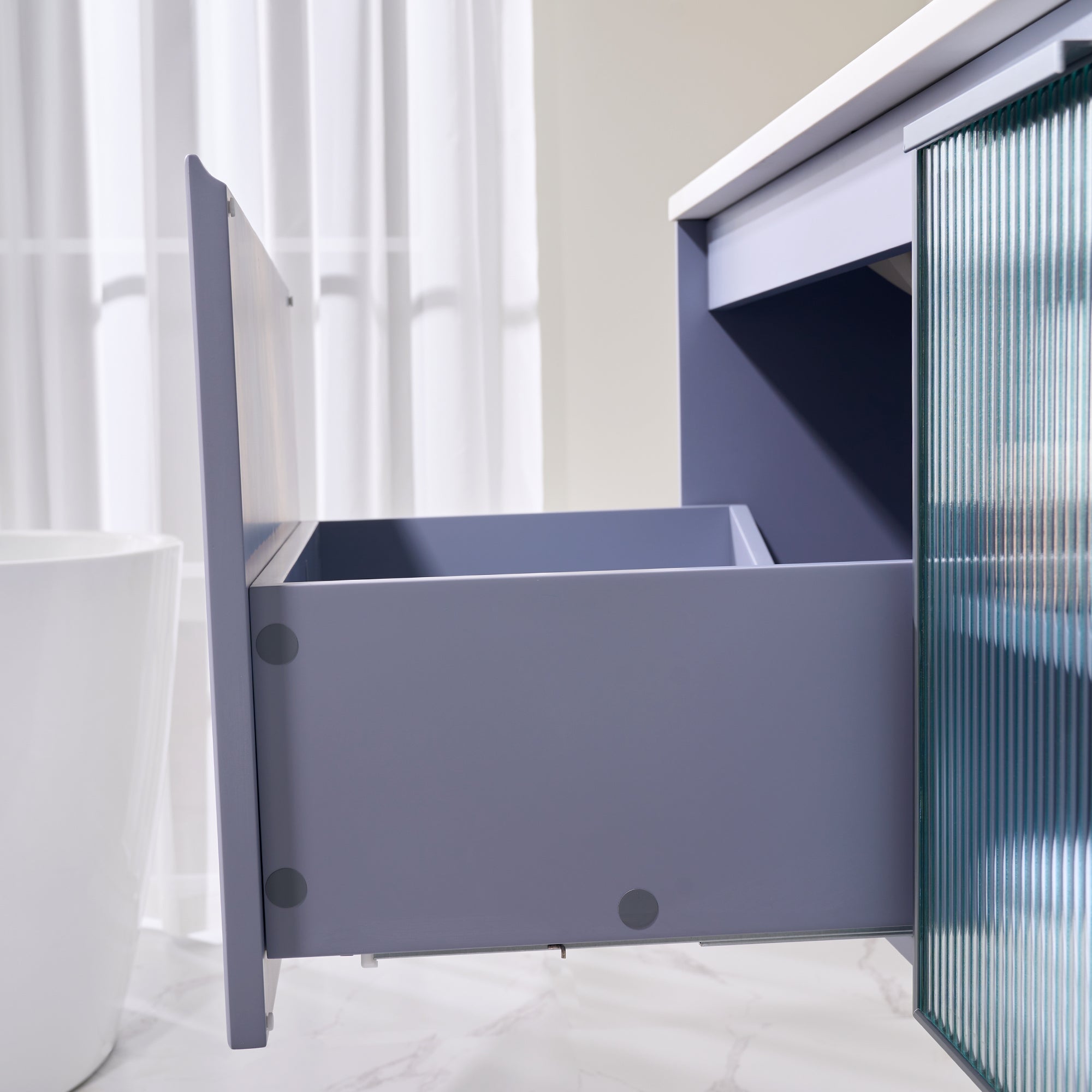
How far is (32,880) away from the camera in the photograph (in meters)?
1.06

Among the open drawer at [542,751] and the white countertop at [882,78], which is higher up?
the white countertop at [882,78]

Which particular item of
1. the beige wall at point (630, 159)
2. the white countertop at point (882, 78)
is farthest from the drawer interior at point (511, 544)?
the beige wall at point (630, 159)

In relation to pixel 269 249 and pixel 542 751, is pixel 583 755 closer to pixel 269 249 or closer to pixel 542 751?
pixel 542 751

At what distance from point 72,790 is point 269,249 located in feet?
2.75

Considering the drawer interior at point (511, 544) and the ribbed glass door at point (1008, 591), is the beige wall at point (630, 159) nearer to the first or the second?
A: the drawer interior at point (511, 544)

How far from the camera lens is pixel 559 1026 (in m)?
1.23

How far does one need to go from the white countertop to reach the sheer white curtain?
2.58 feet

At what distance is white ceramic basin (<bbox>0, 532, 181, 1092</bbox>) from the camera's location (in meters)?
1.03

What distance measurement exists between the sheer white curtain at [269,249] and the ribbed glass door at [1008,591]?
1.13 m

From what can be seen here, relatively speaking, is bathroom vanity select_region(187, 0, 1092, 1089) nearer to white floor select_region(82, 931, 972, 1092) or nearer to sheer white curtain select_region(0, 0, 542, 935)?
white floor select_region(82, 931, 972, 1092)

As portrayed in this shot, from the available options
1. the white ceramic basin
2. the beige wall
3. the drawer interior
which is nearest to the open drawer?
the drawer interior

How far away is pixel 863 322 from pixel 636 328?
2.38 ft

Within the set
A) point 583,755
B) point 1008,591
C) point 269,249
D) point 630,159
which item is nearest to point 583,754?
point 583,755

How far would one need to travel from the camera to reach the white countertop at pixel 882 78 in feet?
1.60
